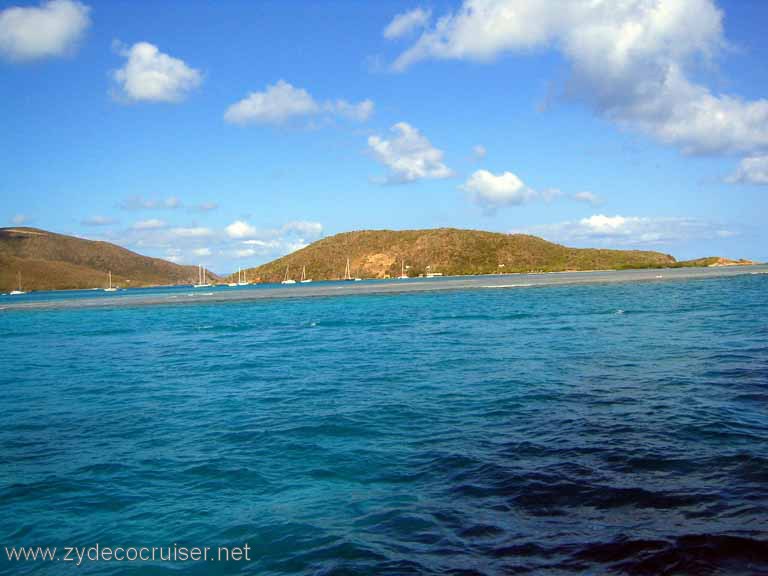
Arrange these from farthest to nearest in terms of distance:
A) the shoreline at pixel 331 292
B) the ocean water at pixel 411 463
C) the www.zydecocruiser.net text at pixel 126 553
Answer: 1. the shoreline at pixel 331 292
2. the www.zydecocruiser.net text at pixel 126 553
3. the ocean water at pixel 411 463

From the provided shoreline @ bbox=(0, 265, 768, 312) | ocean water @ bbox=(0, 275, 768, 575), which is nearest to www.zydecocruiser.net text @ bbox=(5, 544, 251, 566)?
ocean water @ bbox=(0, 275, 768, 575)

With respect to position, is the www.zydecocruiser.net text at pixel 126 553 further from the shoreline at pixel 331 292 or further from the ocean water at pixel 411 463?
the shoreline at pixel 331 292

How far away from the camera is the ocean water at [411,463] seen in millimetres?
6914

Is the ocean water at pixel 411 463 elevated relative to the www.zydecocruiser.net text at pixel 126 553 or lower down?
elevated

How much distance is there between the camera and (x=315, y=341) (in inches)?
1233

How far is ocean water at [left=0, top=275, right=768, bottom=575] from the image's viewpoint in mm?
6914

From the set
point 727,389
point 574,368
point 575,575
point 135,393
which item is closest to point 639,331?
point 574,368

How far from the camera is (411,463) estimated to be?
10.2 m

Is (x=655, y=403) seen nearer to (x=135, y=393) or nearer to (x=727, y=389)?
(x=727, y=389)

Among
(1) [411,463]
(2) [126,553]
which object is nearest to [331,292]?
(1) [411,463]

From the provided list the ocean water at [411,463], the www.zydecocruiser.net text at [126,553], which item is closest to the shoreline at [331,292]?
the ocean water at [411,463]

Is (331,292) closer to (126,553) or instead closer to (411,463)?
(411,463)

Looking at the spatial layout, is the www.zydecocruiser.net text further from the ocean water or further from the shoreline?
the shoreline

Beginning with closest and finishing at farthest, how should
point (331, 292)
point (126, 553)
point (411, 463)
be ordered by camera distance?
point (126, 553)
point (411, 463)
point (331, 292)
